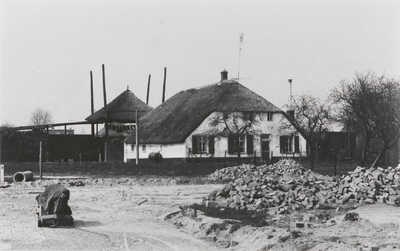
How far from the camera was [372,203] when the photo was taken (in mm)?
16656

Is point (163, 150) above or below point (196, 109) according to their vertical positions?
below

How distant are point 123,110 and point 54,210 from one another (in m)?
46.6

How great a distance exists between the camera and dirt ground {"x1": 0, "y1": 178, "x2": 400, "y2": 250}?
10000 mm

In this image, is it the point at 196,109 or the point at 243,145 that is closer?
the point at 243,145

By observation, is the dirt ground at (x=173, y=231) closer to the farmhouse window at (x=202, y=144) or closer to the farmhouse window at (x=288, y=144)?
the farmhouse window at (x=202, y=144)

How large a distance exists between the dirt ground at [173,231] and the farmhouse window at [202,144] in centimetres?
2507

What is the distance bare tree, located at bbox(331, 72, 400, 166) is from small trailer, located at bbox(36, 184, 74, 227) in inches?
937

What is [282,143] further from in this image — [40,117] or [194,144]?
[40,117]

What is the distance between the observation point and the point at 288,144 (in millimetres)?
46406

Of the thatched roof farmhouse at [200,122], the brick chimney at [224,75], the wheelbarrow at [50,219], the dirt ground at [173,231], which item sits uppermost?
the brick chimney at [224,75]

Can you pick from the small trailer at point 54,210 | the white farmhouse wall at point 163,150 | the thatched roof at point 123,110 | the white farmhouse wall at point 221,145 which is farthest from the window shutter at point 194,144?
the small trailer at point 54,210

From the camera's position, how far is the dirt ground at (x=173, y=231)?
10000 mm

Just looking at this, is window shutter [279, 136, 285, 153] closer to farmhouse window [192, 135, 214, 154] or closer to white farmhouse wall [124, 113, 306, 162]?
white farmhouse wall [124, 113, 306, 162]

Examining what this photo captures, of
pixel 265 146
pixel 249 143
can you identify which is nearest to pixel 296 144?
pixel 265 146
